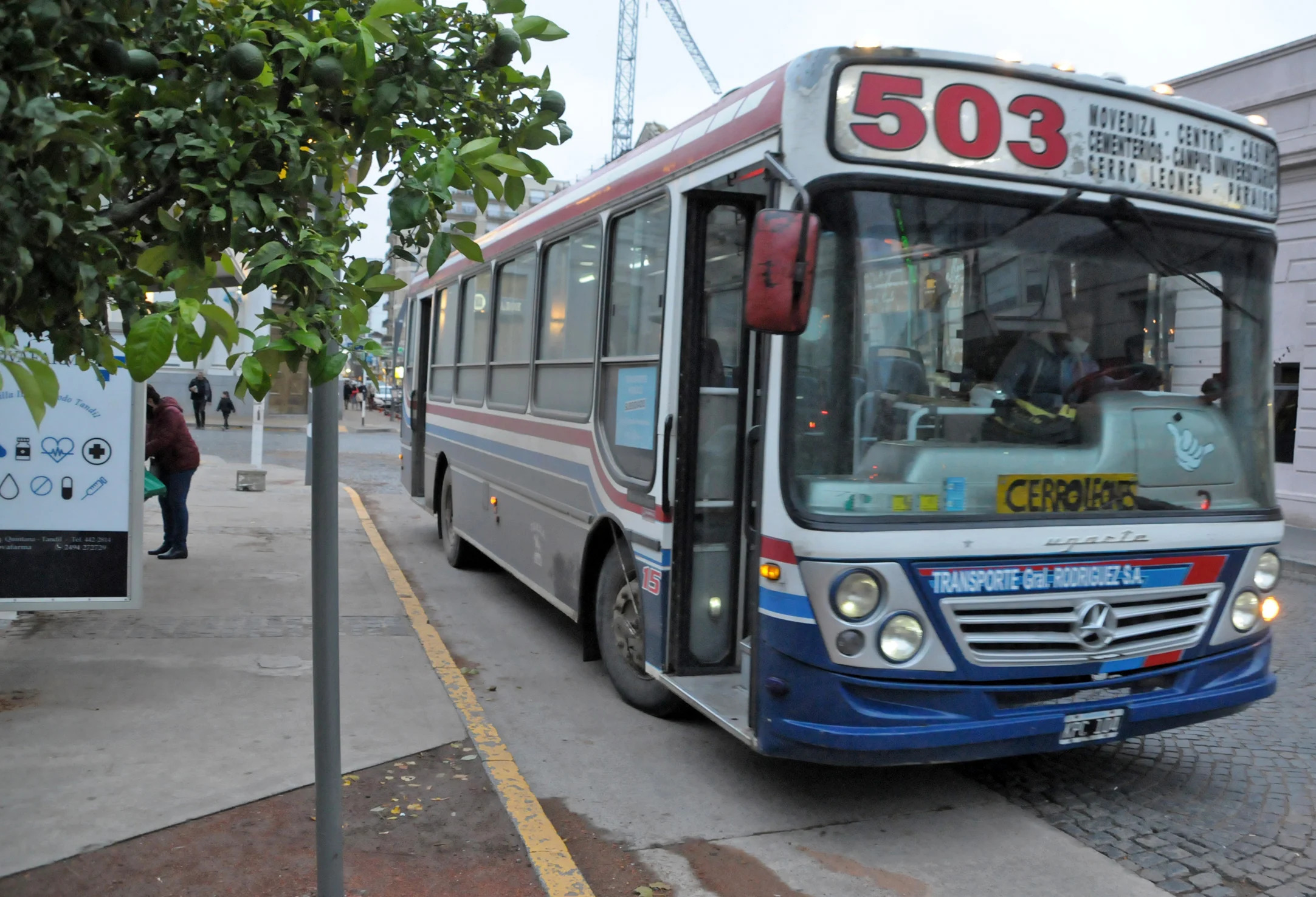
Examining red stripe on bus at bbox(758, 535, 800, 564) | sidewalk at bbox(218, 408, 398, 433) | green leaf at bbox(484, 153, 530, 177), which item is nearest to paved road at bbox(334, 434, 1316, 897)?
red stripe on bus at bbox(758, 535, 800, 564)

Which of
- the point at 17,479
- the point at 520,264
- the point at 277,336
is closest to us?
the point at 277,336

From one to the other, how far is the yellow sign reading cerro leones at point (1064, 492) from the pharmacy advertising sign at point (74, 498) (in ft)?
17.5

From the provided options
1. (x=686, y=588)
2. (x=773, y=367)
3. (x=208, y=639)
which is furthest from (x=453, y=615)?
(x=773, y=367)

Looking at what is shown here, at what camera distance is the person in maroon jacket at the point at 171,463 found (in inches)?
396

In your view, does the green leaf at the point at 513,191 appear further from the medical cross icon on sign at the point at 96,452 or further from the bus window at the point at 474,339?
the bus window at the point at 474,339

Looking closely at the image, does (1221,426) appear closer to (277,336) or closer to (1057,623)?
(1057,623)

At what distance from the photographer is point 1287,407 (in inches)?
667

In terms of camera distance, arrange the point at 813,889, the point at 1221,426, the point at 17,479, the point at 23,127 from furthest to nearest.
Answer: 1. the point at 17,479
2. the point at 1221,426
3. the point at 813,889
4. the point at 23,127

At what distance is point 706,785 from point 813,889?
106cm

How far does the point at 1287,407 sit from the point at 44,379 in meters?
18.2

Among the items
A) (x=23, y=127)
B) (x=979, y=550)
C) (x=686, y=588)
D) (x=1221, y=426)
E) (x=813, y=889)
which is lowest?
(x=813, y=889)

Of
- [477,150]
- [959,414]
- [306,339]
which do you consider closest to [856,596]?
[959,414]

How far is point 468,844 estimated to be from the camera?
4.25m

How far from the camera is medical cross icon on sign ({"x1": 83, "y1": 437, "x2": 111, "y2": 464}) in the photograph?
7066 mm
